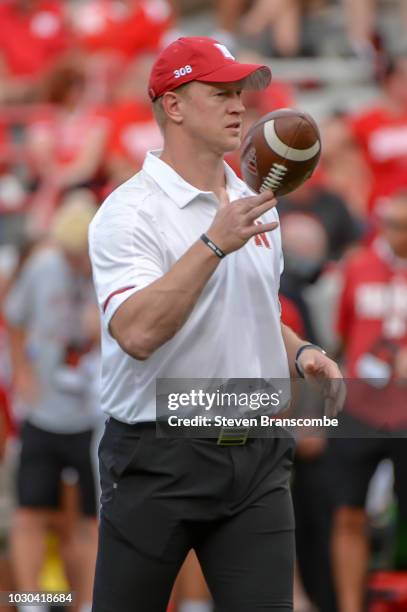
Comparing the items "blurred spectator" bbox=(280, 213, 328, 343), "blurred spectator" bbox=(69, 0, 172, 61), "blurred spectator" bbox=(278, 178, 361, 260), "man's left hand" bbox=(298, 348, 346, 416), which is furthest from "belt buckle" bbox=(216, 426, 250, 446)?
"blurred spectator" bbox=(69, 0, 172, 61)

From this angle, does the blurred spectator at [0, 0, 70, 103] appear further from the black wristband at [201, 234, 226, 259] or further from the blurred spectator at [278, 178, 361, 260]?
the black wristband at [201, 234, 226, 259]

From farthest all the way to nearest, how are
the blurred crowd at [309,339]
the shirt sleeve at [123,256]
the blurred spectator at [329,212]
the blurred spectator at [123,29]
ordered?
the blurred spectator at [123,29]
the blurred spectator at [329,212]
the blurred crowd at [309,339]
the shirt sleeve at [123,256]

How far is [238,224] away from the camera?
3836 mm

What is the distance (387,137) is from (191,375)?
5.62m

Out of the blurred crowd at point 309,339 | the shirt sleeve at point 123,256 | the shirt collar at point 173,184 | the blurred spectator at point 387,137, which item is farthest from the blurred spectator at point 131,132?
the shirt sleeve at point 123,256

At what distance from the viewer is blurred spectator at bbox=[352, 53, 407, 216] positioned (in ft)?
30.3

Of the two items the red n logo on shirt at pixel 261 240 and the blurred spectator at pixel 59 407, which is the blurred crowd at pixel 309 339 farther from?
the red n logo on shirt at pixel 261 240

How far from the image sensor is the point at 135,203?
4105mm

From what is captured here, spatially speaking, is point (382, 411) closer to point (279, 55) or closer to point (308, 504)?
point (308, 504)

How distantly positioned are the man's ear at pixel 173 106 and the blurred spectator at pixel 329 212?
444 cm

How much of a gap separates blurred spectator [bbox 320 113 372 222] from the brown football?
5429 millimetres

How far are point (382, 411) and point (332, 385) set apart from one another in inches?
106

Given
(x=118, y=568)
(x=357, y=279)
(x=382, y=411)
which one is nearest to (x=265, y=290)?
(x=118, y=568)

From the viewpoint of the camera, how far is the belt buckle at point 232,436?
4.10 metres
